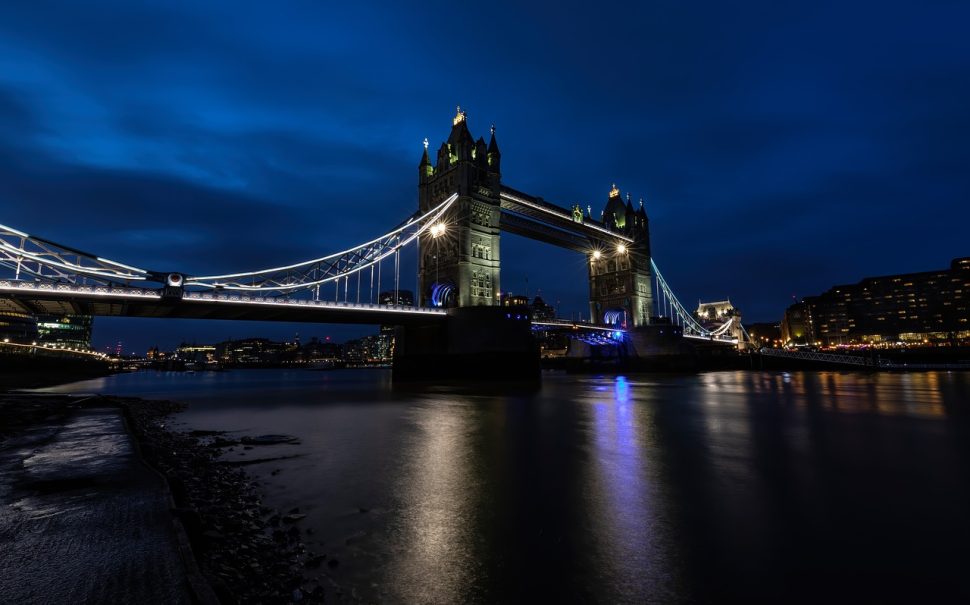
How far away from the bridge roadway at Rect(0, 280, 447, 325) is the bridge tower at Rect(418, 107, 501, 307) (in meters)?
6.65

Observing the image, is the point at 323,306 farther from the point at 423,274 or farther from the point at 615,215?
the point at 615,215

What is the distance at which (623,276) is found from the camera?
275 feet

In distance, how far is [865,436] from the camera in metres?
12.8

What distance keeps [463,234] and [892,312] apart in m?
178

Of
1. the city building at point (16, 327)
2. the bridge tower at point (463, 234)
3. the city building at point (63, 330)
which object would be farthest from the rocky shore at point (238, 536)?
the city building at point (63, 330)

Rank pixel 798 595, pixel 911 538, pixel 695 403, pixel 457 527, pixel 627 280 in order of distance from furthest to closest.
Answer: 1. pixel 627 280
2. pixel 695 403
3. pixel 457 527
4. pixel 911 538
5. pixel 798 595

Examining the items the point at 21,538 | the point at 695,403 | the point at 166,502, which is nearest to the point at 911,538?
the point at 166,502

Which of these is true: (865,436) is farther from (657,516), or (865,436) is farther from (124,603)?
(124,603)

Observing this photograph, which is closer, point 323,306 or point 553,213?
point 323,306

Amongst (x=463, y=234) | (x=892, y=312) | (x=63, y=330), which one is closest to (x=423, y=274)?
(x=463, y=234)

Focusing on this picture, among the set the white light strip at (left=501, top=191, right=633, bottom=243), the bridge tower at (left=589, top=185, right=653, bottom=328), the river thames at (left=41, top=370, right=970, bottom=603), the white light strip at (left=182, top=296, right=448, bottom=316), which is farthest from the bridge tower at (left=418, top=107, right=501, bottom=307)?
the river thames at (left=41, top=370, right=970, bottom=603)

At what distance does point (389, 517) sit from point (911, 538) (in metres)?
6.51

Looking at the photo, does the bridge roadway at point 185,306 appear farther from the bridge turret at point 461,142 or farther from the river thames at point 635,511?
the river thames at point 635,511

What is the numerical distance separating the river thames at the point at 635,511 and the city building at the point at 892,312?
164m
